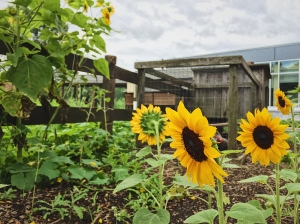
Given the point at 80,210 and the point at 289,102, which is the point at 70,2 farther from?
the point at 289,102

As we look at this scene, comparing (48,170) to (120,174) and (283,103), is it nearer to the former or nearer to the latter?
(120,174)

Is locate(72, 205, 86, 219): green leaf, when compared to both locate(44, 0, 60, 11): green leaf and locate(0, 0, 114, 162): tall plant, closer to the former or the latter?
locate(0, 0, 114, 162): tall plant

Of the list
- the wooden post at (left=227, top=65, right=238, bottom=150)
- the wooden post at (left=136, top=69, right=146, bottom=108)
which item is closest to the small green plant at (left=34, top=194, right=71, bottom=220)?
the wooden post at (left=227, top=65, right=238, bottom=150)

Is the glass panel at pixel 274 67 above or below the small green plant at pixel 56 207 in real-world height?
above

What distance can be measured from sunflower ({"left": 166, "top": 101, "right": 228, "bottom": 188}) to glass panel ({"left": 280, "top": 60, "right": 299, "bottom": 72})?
49.2 ft

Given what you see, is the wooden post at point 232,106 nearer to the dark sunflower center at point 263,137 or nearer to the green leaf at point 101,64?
the green leaf at point 101,64

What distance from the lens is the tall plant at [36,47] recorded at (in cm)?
116

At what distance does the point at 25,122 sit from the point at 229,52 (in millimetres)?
15316

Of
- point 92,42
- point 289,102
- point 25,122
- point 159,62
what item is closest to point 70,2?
point 92,42

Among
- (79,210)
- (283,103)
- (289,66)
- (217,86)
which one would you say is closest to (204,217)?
(79,210)

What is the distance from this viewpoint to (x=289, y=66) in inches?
562

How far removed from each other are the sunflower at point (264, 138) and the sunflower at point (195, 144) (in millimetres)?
320

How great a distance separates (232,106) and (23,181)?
2.16m

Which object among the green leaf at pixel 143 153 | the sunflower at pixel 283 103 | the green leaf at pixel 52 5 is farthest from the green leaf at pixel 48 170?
the sunflower at pixel 283 103
